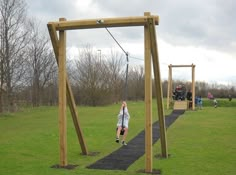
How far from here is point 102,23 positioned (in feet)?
31.5

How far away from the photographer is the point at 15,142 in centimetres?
1463

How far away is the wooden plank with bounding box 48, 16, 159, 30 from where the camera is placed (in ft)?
30.5

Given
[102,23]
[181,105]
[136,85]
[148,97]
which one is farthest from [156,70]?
[136,85]

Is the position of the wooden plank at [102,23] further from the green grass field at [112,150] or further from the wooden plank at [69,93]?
the green grass field at [112,150]

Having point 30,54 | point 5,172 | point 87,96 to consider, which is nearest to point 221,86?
point 87,96

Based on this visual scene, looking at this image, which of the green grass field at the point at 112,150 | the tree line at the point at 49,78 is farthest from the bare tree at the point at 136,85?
the green grass field at the point at 112,150

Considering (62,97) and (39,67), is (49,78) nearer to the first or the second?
(39,67)

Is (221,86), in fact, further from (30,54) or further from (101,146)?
(101,146)

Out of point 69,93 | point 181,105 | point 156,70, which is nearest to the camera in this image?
point 156,70

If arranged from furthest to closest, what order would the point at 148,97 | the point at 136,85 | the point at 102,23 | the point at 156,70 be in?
1. the point at 136,85
2. the point at 156,70
3. the point at 102,23
4. the point at 148,97

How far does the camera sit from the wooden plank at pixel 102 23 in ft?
30.5

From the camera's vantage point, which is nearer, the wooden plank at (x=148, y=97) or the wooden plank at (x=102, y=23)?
the wooden plank at (x=102, y=23)

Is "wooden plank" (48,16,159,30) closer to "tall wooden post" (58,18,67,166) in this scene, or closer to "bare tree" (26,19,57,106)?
"tall wooden post" (58,18,67,166)

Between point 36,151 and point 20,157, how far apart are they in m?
1.21
